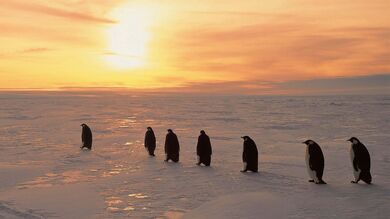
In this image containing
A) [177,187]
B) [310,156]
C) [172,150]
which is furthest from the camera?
[172,150]

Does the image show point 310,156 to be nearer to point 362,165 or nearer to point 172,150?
point 362,165

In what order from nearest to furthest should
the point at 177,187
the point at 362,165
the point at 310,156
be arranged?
the point at 177,187 < the point at 362,165 < the point at 310,156

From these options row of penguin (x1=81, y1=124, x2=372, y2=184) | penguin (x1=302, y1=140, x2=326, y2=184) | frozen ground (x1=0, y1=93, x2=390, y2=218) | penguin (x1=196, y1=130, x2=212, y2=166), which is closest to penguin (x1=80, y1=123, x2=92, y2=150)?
frozen ground (x1=0, y1=93, x2=390, y2=218)

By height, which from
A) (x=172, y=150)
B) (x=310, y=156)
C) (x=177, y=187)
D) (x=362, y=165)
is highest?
(x=310, y=156)

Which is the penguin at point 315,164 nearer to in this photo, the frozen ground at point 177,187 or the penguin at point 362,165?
the frozen ground at point 177,187

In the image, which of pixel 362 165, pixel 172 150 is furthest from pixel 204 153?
pixel 362 165

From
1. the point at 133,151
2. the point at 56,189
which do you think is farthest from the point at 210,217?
the point at 133,151

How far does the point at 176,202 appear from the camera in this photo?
24.6 feet

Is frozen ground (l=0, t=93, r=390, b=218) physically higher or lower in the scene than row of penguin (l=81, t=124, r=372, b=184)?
lower

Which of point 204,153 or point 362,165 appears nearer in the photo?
point 362,165

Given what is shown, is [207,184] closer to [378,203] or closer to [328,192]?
[328,192]

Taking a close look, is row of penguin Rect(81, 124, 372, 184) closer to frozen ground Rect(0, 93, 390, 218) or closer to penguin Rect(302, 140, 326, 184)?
penguin Rect(302, 140, 326, 184)

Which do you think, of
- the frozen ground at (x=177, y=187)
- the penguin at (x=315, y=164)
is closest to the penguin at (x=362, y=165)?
the frozen ground at (x=177, y=187)

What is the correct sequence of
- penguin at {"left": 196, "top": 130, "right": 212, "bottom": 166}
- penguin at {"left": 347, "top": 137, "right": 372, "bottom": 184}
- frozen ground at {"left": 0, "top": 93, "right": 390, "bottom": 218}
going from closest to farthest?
frozen ground at {"left": 0, "top": 93, "right": 390, "bottom": 218} < penguin at {"left": 347, "top": 137, "right": 372, "bottom": 184} < penguin at {"left": 196, "top": 130, "right": 212, "bottom": 166}
